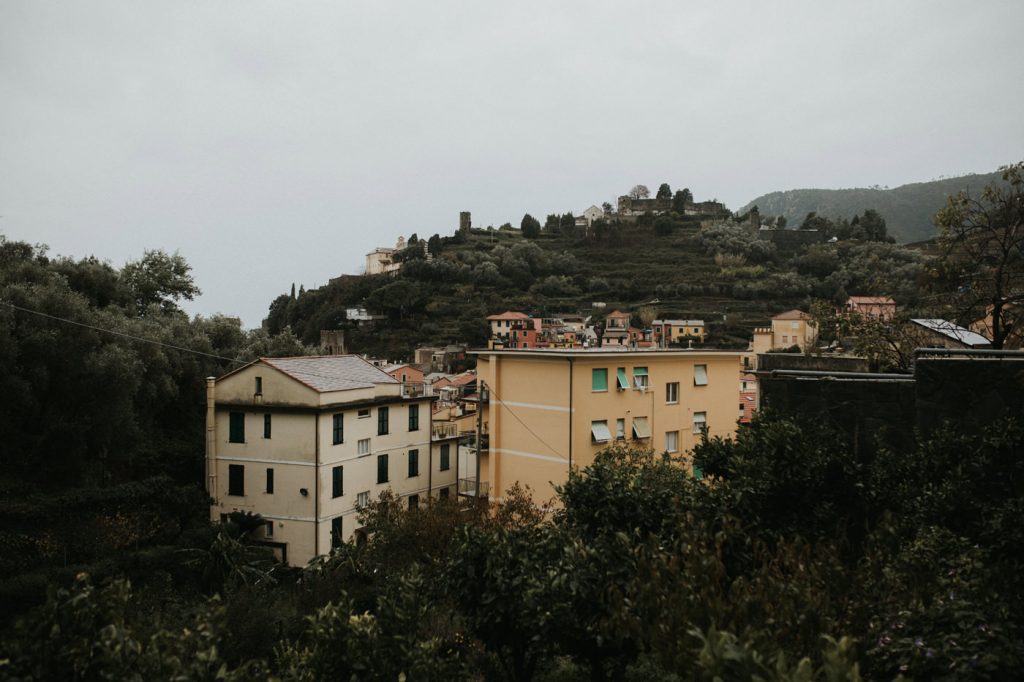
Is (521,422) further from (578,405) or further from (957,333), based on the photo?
(957,333)

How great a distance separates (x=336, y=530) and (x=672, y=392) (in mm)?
12873

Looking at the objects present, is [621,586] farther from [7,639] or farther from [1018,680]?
[7,639]

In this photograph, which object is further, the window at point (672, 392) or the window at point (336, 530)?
the window at point (672, 392)

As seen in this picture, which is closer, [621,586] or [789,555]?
[789,555]

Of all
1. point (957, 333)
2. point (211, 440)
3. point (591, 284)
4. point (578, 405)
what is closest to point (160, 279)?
point (211, 440)

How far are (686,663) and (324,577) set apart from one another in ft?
46.5

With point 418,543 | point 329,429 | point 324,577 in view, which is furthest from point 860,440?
point 329,429

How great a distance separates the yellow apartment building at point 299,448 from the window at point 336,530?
0.03m

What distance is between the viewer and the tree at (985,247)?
10.4m

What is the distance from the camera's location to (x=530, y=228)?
128375 mm

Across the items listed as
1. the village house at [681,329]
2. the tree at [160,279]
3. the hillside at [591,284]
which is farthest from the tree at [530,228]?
the tree at [160,279]

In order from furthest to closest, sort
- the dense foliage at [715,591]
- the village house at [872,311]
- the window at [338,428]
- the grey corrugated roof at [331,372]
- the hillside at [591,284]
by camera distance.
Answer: the hillside at [591,284] → the grey corrugated roof at [331,372] → the window at [338,428] → the village house at [872,311] → the dense foliage at [715,591]

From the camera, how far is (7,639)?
4.20 m

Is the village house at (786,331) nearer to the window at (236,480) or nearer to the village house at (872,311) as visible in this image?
the village house at (872,311)
